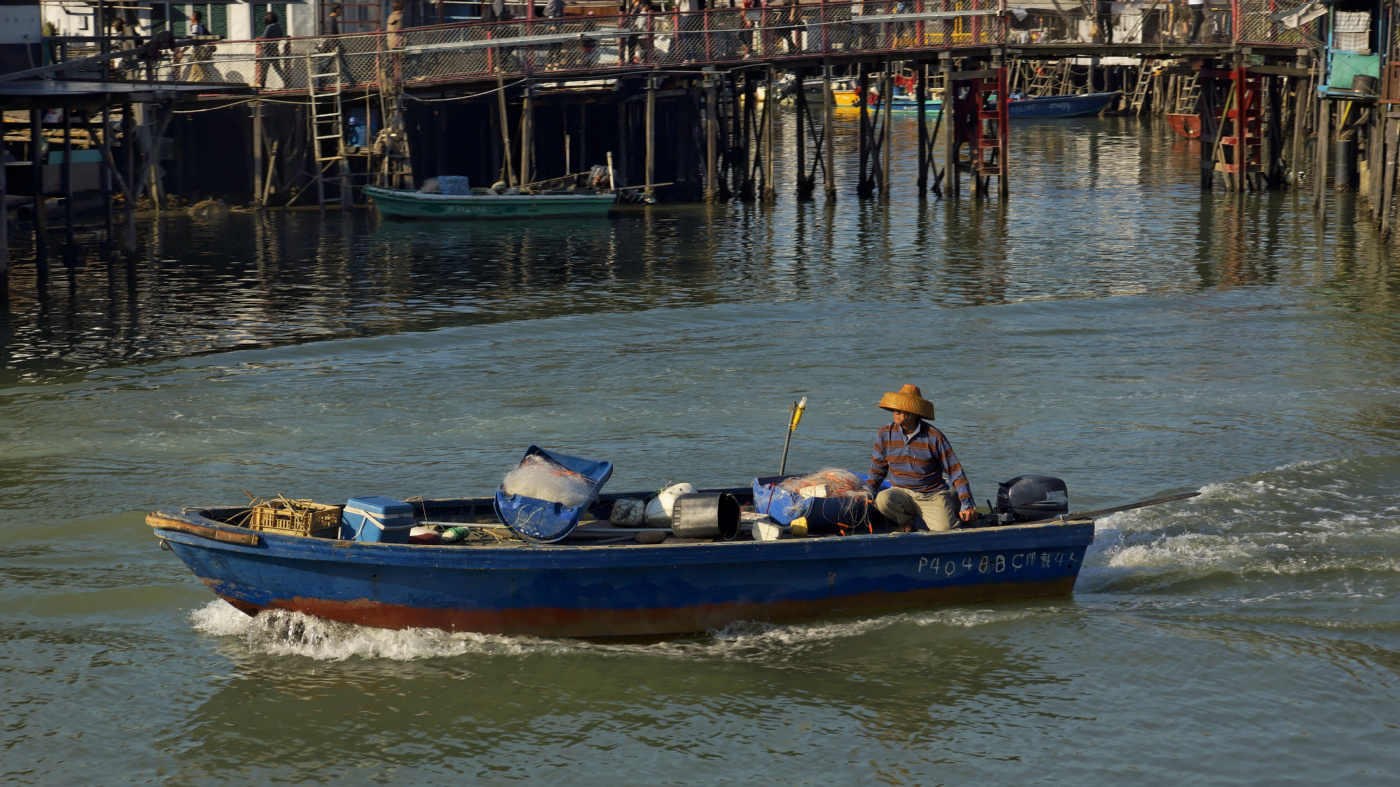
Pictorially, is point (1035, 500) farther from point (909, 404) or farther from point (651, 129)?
point (651, 129)

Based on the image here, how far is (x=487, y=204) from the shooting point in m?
36.5

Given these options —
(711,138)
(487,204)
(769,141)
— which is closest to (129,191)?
(487,204)

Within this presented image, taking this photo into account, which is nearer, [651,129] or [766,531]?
[766,531]

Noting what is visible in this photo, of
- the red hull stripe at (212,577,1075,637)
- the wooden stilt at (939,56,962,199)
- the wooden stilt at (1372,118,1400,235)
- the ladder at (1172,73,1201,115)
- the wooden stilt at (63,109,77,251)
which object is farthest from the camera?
the ladder at (1172,73,1201,115)

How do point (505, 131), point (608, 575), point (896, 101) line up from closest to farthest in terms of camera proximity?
1. point (608, 575)
2. point (505, 131)
3. point (896, 101)

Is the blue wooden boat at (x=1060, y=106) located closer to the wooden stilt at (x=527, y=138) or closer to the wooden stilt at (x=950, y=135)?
the wooden stilt at (x=950, y=135)

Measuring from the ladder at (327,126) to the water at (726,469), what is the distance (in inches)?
227

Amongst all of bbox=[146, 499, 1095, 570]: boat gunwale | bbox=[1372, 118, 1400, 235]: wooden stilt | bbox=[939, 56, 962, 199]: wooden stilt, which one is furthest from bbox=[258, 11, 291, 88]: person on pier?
bbox=[146, 499, 1095, 570]: boat gunwale

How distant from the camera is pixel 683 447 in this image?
1599 cm

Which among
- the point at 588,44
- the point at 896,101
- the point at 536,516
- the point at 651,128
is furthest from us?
the point at 896,101

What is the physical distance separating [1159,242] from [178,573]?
25.4m

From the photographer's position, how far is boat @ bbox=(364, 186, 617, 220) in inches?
1435

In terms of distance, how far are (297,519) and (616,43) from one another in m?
28.3

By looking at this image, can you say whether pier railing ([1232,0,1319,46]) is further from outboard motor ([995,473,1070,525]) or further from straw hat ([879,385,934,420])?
straw hat ([879,385,934,420])
